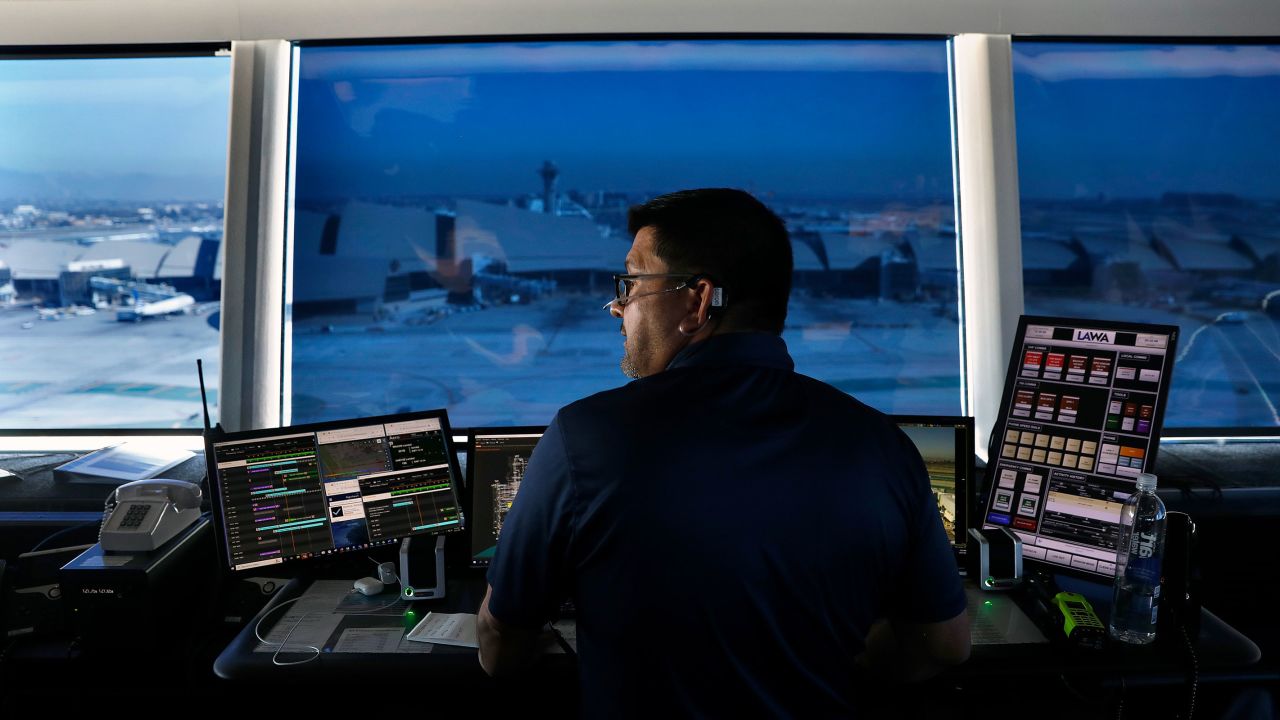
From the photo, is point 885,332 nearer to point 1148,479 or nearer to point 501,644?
point 1148,479

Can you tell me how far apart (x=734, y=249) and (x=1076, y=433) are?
168 centimetres

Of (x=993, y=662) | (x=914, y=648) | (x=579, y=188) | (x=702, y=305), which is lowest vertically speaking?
(x=993, y=662)

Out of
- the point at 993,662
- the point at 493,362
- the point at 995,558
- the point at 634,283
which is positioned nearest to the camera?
the point at 634,283

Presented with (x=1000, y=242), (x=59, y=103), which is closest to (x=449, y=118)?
(x=59, y=103)

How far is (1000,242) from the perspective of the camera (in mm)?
3205

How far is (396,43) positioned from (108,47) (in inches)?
42.9

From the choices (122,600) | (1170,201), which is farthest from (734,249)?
(1170,201)

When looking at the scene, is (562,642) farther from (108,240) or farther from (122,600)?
(108,240)

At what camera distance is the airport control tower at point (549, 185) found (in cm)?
344

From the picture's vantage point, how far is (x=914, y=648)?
1367 mm

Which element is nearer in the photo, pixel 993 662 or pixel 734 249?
pixel 734 249

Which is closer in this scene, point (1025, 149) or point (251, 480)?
point (251, 480)

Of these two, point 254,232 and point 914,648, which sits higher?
point 254,232

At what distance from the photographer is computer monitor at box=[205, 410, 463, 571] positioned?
233cm
